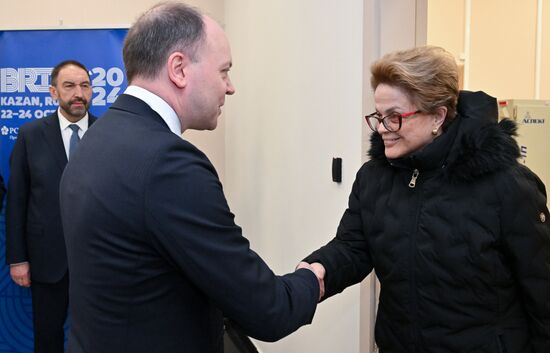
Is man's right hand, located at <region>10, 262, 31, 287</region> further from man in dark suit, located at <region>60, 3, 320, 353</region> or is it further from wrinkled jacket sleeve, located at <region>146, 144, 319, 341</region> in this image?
wrinkled jacket sleeve, located at <region>146, 144, 319, 341</region>

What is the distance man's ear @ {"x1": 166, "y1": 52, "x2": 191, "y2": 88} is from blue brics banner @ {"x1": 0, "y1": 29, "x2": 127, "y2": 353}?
219 cm

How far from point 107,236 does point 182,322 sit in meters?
0.24

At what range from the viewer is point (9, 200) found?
2.54 meters

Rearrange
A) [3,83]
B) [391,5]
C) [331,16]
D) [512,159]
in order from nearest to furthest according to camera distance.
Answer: [512,159]
[391,5]
[331,16]
[3,83]

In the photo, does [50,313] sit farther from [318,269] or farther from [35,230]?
[318,269]

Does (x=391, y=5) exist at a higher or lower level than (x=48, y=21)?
lower

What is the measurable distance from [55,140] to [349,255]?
1.78m

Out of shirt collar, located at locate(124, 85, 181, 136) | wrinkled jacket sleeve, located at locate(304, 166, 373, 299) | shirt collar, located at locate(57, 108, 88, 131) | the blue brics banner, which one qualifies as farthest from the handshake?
the blue brics banner

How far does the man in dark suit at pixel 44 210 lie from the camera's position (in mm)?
2473

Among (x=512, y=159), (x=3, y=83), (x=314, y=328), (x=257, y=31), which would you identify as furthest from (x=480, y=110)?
(x=3, y=83)

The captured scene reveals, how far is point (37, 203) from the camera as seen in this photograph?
2484 millimetres

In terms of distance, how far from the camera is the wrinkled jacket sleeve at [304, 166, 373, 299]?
4.72ft

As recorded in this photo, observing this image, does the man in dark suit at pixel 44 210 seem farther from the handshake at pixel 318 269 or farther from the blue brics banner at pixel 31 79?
the handshake at pixel 318 269

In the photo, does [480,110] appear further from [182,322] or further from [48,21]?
[48,21]
